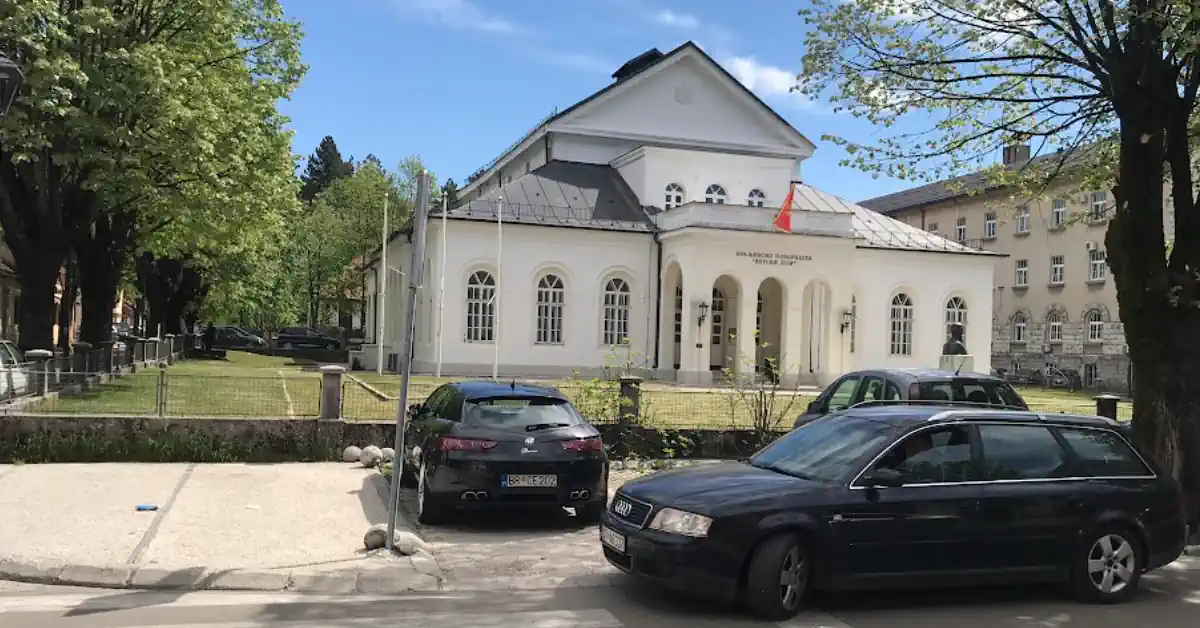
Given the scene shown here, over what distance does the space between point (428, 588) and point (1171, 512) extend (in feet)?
19.8

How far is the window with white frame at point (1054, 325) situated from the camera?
5056 cm

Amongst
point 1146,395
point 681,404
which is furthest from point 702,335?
point 1146,395

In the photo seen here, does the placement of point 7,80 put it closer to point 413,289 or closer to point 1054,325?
point 413,289

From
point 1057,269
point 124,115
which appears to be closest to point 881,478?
point 124,115

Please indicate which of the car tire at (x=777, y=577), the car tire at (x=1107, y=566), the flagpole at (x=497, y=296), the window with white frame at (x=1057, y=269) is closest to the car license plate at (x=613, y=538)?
the car tire at (x=777, y=577)

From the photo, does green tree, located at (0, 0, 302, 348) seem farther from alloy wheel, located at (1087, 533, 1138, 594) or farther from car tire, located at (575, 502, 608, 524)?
alloy wheel, located at (1087, 533, 1138, 594)

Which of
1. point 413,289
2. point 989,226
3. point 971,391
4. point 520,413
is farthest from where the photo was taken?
point 989,226

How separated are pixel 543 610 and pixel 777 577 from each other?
5.57ft

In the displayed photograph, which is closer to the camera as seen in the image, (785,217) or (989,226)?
(785,217)

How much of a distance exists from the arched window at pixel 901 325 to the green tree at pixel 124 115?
25774 millimetres

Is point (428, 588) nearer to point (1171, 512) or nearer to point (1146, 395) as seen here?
point (1171, 512)

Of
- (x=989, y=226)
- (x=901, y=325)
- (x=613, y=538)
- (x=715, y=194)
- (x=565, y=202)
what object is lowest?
(x=613, y=538)

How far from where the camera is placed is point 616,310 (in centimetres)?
3644

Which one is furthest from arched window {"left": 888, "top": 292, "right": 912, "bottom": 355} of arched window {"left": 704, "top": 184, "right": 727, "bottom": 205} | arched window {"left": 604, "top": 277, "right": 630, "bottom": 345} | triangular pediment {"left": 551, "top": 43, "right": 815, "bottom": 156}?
arched window {"left": 604, "top": 277, "right": 630, "bottom": 345}
